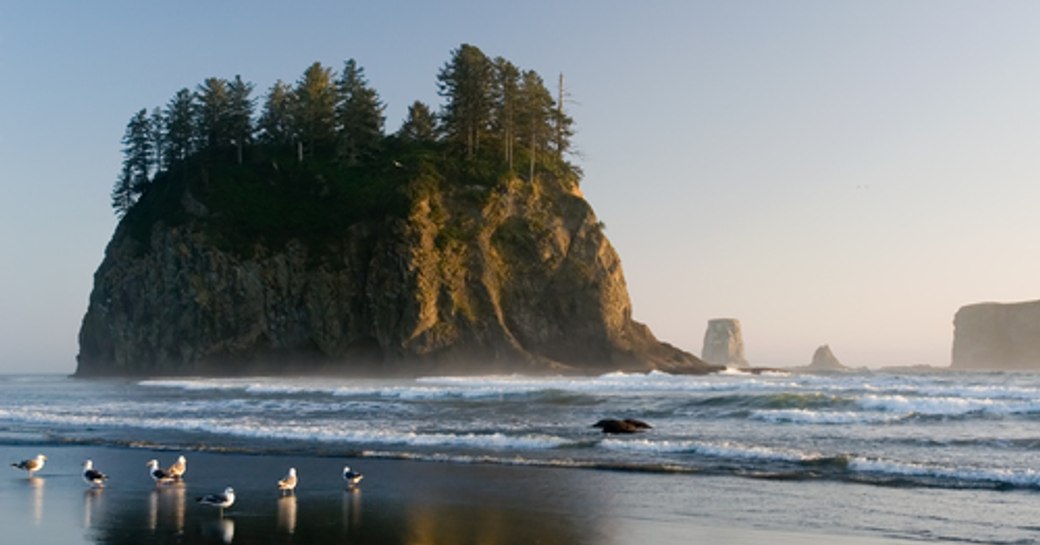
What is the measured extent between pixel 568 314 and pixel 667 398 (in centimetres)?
2829

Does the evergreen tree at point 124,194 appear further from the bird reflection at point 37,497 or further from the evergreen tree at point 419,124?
the bird reflection at point 37,497

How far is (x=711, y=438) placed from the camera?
21.8 meters

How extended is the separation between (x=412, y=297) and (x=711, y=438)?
Result: 38854mm

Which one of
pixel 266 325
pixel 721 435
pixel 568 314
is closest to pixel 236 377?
pixel 266 325

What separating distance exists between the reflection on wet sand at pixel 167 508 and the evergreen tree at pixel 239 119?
61.7 metres

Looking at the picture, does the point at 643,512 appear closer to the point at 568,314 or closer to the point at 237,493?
the point at 237,493

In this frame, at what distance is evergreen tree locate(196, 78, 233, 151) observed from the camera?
75562 millimetres

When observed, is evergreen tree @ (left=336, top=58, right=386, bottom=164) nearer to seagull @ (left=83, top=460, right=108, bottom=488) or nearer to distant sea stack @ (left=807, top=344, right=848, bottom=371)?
seagull @ (left=83, top=460, right=108, bottom=488)

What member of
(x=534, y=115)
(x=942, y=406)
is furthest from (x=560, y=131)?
(x=942, y=406)

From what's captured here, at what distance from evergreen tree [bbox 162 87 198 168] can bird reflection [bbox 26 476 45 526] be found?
6431cm

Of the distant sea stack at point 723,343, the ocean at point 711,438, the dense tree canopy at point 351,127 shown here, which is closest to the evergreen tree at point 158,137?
the dense tree canopy at point 351,127

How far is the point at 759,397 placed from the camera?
3112 cm

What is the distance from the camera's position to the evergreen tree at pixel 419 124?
7588 cm

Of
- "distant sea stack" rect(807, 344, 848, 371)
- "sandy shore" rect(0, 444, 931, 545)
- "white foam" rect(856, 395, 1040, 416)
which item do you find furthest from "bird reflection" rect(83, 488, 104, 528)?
"distant sea stack" rect(807, 344, 848, 371)
